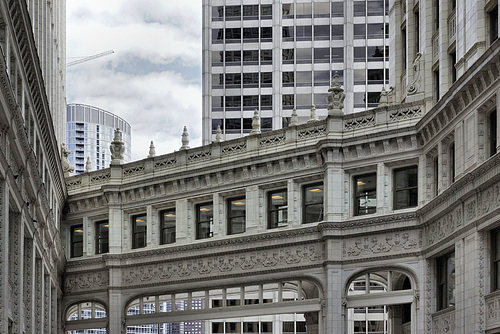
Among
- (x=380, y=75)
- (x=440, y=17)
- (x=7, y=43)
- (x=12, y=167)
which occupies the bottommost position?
(x=12, y=167)

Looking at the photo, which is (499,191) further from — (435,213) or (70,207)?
(70,207)

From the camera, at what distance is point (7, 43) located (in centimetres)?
3059

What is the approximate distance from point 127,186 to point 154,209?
204 centimetres

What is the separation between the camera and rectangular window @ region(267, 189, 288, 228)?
54.6 metres

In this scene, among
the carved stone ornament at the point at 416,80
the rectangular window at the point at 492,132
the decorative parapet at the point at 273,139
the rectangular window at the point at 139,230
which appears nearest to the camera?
the rectangular window at the point at 492,132

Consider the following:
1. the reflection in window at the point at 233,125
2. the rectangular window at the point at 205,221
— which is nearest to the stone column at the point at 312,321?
the rectangular window at the point at 205,221

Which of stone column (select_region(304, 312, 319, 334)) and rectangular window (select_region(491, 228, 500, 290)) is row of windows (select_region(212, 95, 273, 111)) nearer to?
stone column (select_region(304, 312, 319, 334))

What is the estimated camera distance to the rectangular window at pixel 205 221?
189 ft

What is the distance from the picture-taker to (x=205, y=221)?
57.7m

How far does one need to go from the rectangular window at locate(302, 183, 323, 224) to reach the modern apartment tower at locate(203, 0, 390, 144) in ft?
172

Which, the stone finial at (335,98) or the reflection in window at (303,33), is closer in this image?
the stone finial at (335,98)

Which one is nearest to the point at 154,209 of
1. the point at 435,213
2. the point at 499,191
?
the point at 435,213

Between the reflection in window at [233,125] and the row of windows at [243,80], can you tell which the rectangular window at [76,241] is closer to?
the reflection in window at [233,125]

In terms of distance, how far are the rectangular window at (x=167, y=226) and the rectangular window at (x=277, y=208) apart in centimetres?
639
